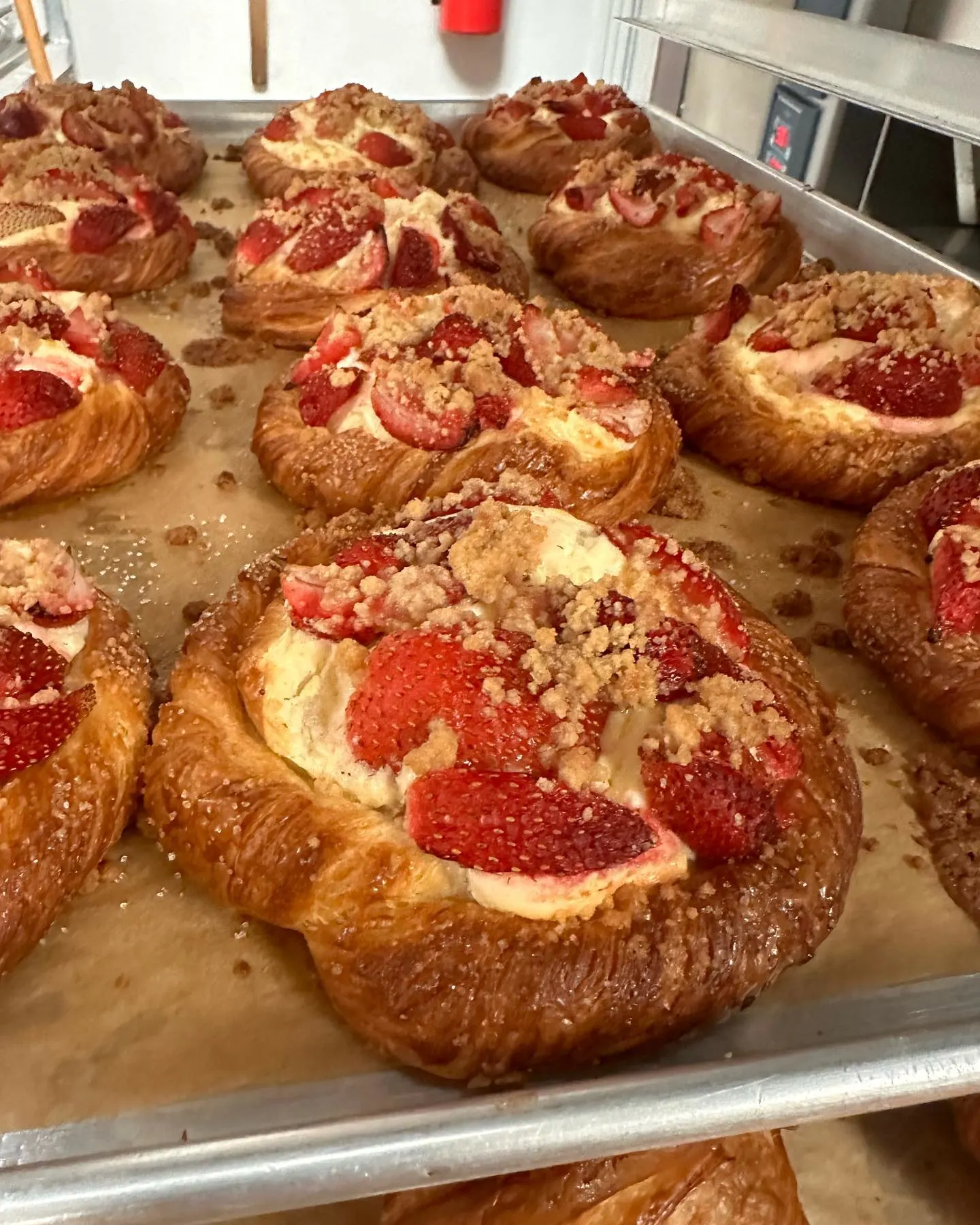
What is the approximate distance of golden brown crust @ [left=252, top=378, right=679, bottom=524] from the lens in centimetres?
211

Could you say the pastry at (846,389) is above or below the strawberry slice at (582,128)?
below

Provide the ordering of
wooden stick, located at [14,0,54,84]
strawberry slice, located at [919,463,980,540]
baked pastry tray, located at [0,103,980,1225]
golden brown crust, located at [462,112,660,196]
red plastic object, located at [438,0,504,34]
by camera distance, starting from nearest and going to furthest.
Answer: baked pastry tray, located at [0,103,980,1225] < strawberry slice, located at [919,463,980,540] < wooden stick, located at [14,0,54,84] < golden brown crust, located at [462,112,660,196] < red plastic object, located at [438,0,504,34]

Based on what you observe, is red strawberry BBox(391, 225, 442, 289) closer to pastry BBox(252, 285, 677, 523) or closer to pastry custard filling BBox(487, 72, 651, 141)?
pastry BBox(252, 285, 677, 523)

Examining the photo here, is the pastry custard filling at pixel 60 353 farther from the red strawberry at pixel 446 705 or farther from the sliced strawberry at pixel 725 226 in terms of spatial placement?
the sliced strawberry at pixel 725 226

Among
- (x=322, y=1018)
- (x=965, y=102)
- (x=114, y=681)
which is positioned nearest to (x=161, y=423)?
(x=114, y=681)

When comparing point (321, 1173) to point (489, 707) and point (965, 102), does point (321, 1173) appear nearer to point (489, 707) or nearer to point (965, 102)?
point (489, 707)

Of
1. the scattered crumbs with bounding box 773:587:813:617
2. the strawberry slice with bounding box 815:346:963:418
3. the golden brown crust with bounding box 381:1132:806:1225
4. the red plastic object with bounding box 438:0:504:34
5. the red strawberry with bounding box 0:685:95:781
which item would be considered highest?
the red plastic object with bounding box 438:0:504:34

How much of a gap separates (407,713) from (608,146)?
2981 mm

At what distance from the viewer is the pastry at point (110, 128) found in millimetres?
3242

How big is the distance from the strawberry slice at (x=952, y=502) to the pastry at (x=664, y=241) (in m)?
1.16

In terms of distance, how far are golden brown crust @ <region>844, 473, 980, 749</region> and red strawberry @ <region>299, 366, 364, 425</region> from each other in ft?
3.69

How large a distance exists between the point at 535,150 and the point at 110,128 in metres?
1.46

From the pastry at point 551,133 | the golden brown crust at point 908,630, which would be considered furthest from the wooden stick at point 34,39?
the golden brown crust at point 908,630

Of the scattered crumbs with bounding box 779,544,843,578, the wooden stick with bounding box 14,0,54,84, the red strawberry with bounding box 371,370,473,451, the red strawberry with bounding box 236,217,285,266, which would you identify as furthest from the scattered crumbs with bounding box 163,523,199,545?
the wooden stick with bounding box 14,0,54,84
